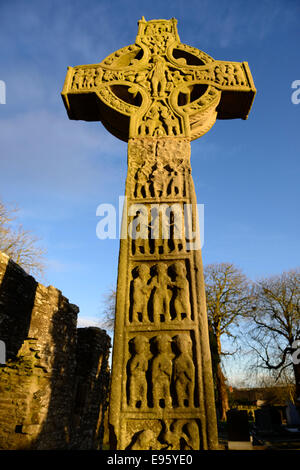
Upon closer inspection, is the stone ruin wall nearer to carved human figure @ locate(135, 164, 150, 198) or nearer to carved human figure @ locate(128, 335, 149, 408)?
carved human figure @ locate(135, 164, 150, 198)

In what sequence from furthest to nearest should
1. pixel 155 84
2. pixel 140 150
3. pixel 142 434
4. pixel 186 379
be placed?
pixel 155 84
pixel 140 150
pixel 186 379
pixel 142 434

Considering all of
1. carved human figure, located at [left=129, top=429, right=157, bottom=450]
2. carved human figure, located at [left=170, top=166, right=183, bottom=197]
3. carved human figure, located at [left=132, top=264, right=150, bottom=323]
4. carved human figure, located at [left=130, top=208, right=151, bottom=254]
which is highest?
carved human figure, located at [left=170, top=166, right=183, bottom=197]

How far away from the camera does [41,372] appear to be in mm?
5770

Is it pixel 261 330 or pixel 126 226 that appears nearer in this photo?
pixel 126 226

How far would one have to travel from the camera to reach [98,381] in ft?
28.9

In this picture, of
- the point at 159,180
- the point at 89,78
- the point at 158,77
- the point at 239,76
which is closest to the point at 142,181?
the point at 159,180

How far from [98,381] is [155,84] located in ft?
28.3

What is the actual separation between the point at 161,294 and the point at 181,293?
0.60ft

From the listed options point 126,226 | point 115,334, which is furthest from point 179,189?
point 115,334

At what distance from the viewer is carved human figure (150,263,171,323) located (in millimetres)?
2447

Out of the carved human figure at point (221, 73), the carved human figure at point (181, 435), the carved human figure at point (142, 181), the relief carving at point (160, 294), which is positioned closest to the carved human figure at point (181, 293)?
the relief carving at point (160, 294)

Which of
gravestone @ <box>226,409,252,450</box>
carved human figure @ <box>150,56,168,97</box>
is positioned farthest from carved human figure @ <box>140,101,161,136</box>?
gravestone @ <box>226,409,252,450</box>

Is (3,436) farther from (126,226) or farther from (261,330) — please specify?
(261,330)

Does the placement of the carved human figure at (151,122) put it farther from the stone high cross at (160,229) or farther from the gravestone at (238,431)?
the gravestone at (238,431)
